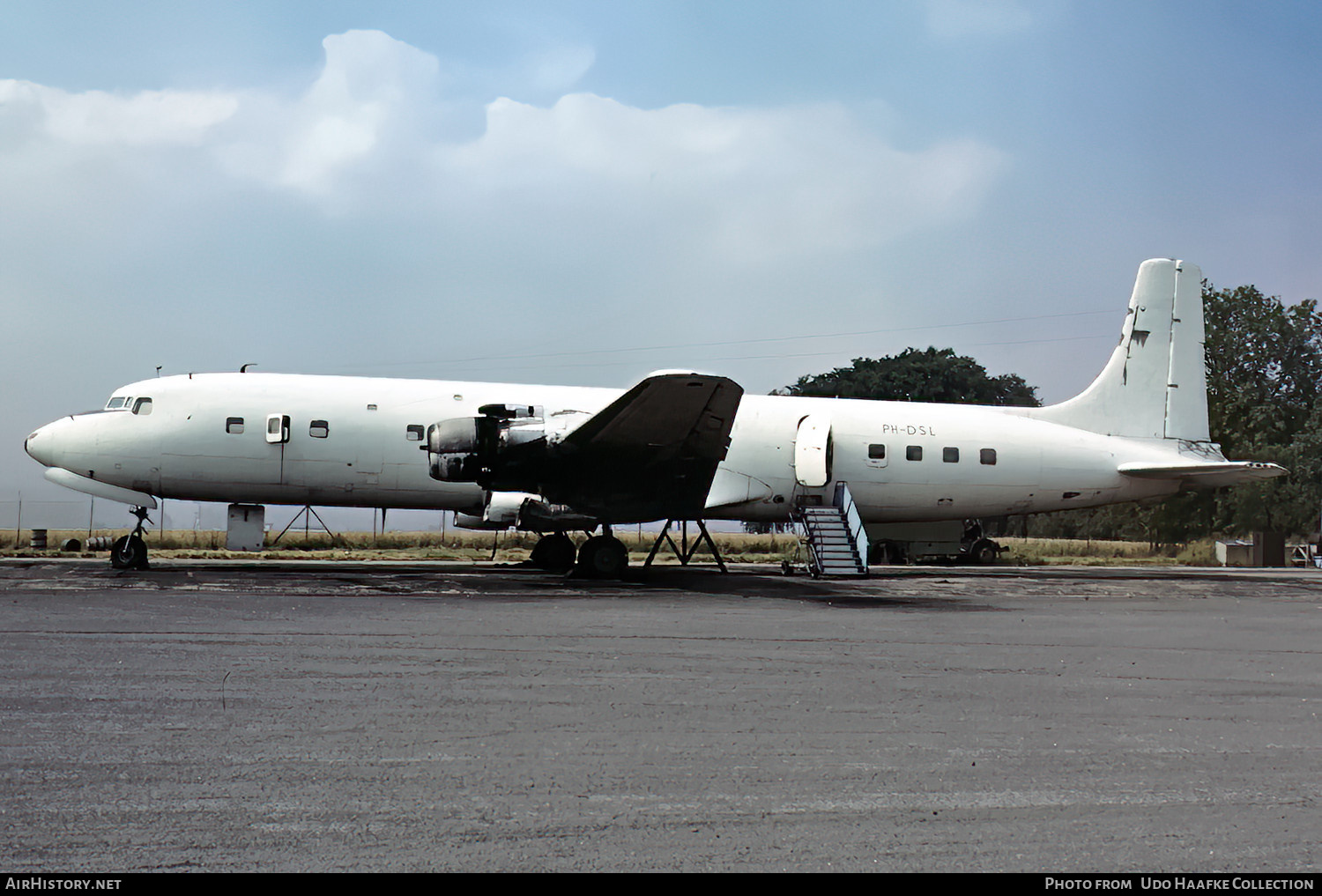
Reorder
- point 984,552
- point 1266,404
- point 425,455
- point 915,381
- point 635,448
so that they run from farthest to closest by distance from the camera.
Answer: point 915,381 → point 1266,404 → point 984,552 → point 425,455 → point 635,448

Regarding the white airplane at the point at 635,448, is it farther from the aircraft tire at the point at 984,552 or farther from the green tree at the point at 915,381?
the green tree at the point at 915,381

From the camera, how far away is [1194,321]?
25.5 metres

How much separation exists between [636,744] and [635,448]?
12684 mm

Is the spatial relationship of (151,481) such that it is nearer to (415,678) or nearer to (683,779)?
(415,678)

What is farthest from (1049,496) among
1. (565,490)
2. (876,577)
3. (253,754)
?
A: (253,754)

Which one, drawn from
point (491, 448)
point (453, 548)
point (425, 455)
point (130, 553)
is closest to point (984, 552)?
point (453, 548)

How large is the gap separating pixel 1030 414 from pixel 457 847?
23.7 m

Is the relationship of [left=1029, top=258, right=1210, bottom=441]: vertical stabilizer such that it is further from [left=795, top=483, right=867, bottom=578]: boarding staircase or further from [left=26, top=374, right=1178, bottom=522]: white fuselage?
[left=795, top=483, right=867, bottom=578]: boarding staircase

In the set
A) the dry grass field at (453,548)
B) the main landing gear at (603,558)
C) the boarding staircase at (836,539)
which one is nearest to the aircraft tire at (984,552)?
the dry grass field at (453,548)

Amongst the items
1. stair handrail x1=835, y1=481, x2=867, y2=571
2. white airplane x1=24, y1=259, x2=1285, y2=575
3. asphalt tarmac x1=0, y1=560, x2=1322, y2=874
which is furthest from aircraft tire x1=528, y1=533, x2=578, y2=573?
asphalt tarmac x1=0, y1=560, x2=1322, y2=874

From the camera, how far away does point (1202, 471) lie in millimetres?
23922

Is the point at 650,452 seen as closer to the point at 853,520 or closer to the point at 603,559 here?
the point at 603,559

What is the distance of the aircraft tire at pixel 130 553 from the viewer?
18578 mm

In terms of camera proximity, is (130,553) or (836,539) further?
(836,539)
